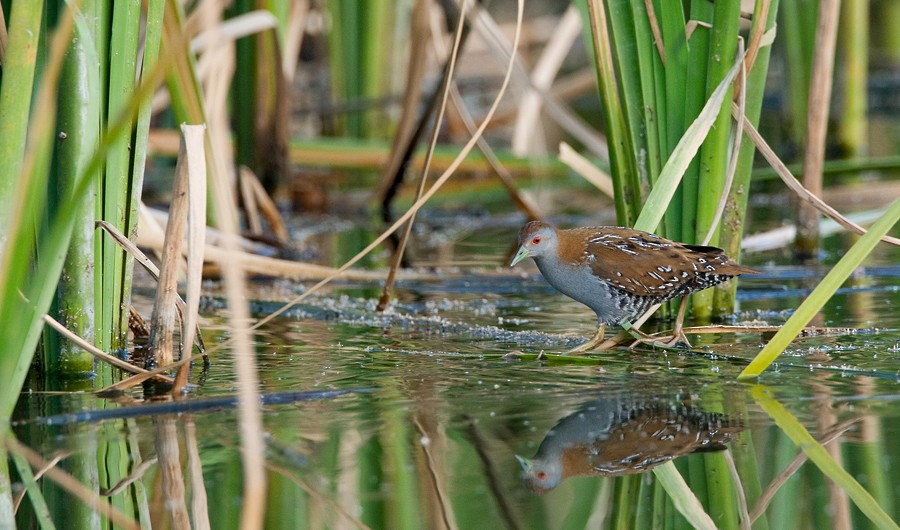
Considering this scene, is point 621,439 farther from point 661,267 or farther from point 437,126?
point 437,126

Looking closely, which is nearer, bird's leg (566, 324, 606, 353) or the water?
the water

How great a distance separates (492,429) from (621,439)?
324 millimetres

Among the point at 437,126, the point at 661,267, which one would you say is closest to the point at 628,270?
the point at 661,267

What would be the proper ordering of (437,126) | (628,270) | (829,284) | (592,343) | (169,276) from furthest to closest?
(437,126) < (628,270) < (592,343) < (169,276) < (829,284)

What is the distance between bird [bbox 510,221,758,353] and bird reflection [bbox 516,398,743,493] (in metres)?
0.70

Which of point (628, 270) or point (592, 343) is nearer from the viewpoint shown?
point (592, 343)

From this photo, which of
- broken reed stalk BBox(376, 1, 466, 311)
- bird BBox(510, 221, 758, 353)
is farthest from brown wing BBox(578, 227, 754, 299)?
broken reed stalk BBox(376, 1, 466, 311)

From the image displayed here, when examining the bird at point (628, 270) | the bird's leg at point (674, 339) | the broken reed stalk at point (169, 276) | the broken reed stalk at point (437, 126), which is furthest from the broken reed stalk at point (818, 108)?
the broken reed stalk at point (169, 276)

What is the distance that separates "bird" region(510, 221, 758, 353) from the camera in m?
3.85

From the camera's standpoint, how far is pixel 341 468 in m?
2.62

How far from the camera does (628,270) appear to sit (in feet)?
12.8

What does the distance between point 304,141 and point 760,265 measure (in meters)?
4.03

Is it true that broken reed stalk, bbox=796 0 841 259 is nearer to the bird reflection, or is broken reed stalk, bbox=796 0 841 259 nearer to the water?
the water

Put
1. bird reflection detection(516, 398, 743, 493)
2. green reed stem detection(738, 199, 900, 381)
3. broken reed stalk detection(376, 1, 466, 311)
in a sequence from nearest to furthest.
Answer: bird reflection detection(516, 398, 743, 493) < green reed stem detection(738, 199, 900, 381) < broken reed stalk detection(376, 1, 466, 311)
